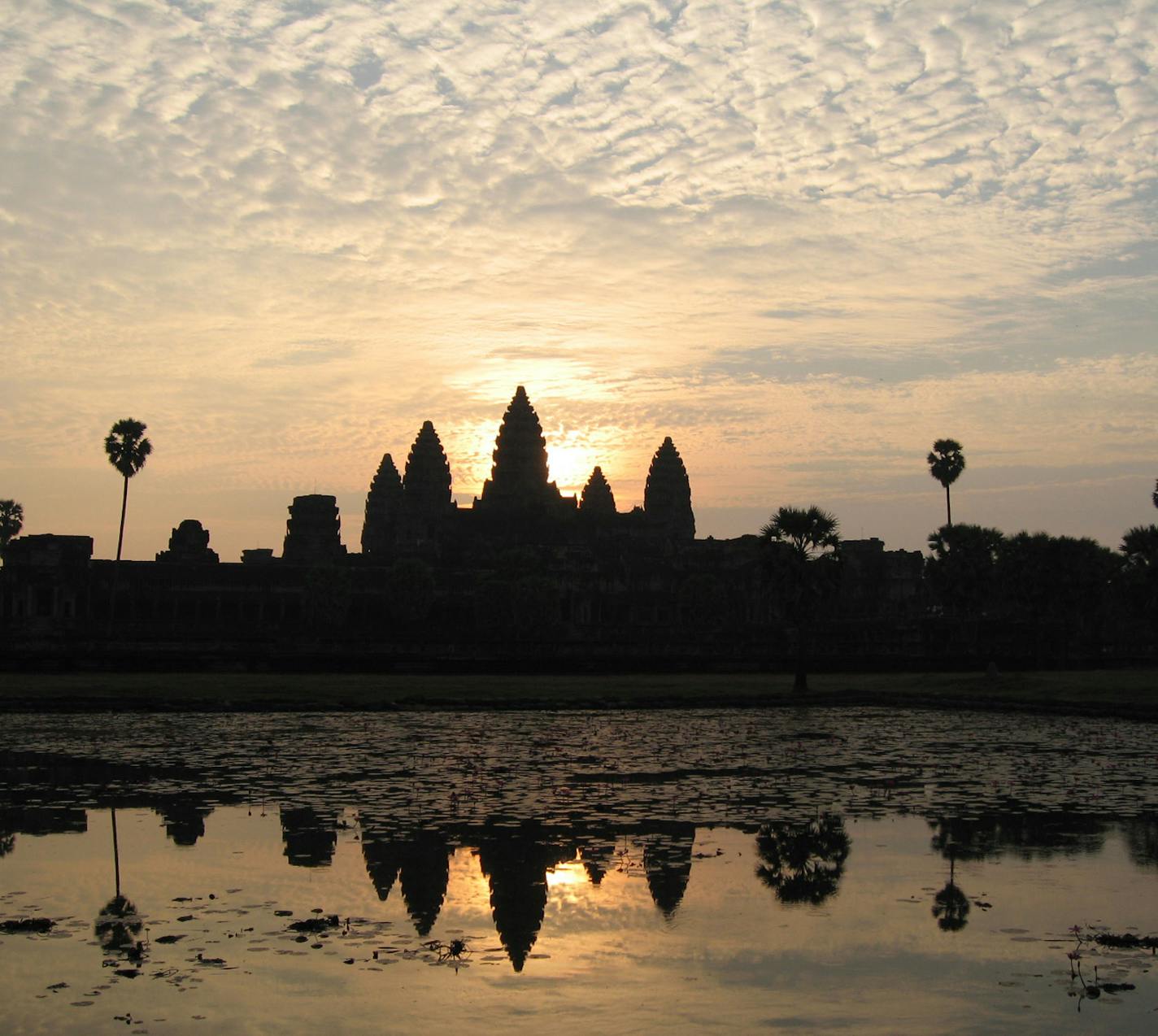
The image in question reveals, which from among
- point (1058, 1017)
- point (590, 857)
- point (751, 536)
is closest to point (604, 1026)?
point (1058, 1017)

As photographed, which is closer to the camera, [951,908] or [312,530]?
[951,908]

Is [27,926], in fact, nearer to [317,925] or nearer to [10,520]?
[317,925]

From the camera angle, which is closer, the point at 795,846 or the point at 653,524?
the point at 795,846

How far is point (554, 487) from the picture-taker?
18138cm

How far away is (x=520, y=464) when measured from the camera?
178 meters

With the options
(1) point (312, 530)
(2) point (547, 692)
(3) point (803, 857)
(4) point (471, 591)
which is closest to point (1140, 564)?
(2) point (547, 692)

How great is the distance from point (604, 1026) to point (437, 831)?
722 centimetres

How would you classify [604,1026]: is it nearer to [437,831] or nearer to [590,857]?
[590,857]

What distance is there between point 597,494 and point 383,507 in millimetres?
28966

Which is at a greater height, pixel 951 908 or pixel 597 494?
pixel 597 494

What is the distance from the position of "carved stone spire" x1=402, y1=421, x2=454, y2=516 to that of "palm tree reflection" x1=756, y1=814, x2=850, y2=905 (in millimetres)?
164690

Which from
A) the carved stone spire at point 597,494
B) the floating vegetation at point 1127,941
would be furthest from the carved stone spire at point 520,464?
the floating vegetation at point 1127,941

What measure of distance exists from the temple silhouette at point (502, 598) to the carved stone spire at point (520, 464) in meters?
0.24

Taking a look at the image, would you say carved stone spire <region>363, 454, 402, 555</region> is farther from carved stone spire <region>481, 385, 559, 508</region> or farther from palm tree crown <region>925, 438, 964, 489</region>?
palm tree crown <region>925, 438, 964, 489</region>
